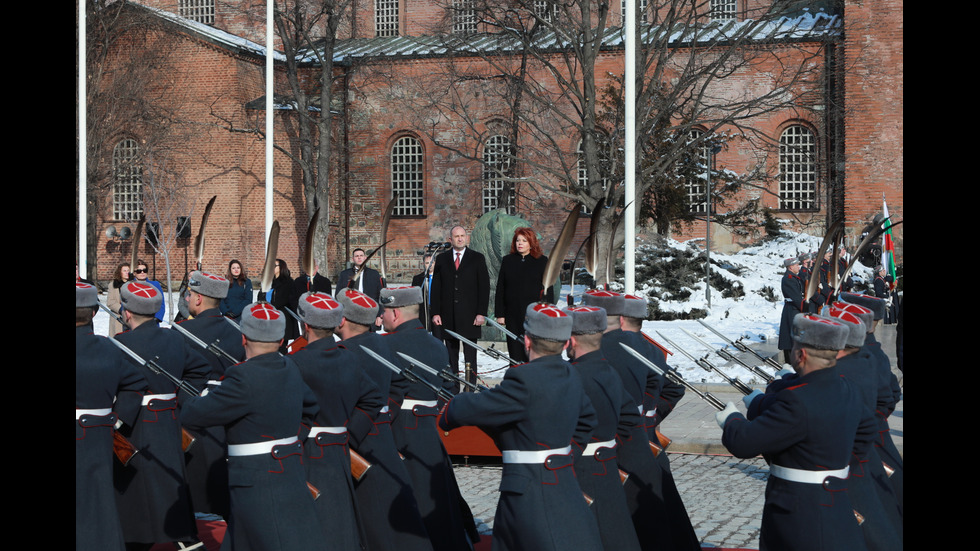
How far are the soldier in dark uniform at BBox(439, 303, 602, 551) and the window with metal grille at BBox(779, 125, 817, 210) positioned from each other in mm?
Answer: 29391

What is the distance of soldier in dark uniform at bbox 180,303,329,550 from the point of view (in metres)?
5.09

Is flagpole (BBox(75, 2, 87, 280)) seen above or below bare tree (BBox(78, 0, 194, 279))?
below

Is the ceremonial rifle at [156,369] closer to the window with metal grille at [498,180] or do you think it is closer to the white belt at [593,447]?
the white belt at [593,447]

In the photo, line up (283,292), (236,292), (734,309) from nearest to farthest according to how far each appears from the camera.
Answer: (236,292) < (283,292) < (734,309)

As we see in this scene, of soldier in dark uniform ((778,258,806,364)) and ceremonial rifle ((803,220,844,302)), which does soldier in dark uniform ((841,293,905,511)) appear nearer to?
ceremonial rifle ((803,220,844,302))

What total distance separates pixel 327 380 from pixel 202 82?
97.4ft

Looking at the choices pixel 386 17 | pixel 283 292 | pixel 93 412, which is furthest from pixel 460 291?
pixel 386 17

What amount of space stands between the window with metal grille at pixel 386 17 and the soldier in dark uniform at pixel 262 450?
116 feet

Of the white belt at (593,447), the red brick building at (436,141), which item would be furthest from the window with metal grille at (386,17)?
the white belt at (593,447)

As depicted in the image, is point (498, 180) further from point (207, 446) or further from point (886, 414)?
point (886, 414)

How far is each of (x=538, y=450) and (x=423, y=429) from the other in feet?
6.62

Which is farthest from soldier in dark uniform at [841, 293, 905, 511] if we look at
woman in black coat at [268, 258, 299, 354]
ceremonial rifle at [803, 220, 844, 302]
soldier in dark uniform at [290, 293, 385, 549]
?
woman in black coat at [268, 258, 299, 354]

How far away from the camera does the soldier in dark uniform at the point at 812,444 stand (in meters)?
4.79

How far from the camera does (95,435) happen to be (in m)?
5.86
